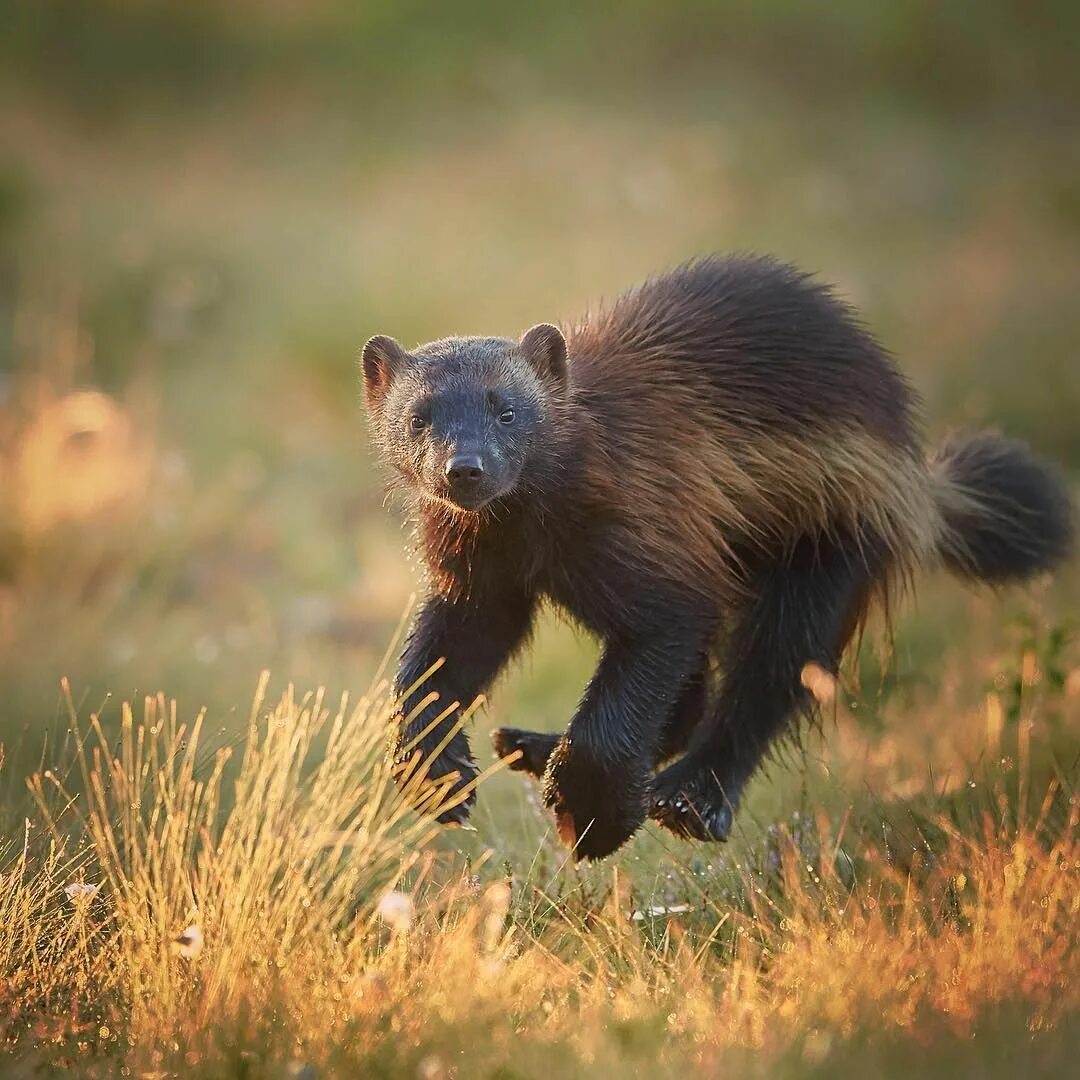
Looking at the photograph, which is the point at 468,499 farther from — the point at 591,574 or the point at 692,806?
the point at 692,806

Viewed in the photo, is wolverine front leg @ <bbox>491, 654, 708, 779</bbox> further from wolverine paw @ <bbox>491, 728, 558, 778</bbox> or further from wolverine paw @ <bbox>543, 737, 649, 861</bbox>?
wolverine paw @ <bbox>543, 737, 649, 861</bbox>

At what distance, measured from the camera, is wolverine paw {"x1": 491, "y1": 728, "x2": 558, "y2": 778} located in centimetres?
570

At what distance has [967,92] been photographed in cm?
1994

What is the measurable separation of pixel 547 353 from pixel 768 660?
1344 millimetres

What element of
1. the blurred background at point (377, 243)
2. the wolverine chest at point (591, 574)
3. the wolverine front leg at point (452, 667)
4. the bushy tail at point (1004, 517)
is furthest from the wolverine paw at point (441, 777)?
the bushy tail at point (1004, 517)

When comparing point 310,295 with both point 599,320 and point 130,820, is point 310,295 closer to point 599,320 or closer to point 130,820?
point 599,320

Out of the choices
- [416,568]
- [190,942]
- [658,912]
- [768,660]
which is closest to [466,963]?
[190,942]

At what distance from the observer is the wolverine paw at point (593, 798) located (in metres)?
5.11

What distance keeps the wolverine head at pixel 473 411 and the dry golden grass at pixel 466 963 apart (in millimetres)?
802

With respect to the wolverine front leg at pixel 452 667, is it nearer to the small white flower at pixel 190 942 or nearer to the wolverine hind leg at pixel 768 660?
the wolverine hind leg at pixel 768 660

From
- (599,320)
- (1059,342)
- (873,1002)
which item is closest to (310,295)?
(1059,342)

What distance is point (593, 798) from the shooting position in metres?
5.12

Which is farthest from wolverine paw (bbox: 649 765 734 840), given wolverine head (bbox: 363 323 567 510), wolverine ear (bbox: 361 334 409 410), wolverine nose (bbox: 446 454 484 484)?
wolverine ear (bbox: 361 334 409 410)

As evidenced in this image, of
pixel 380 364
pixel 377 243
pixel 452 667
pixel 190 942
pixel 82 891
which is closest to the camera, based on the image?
pixel 190 942
